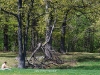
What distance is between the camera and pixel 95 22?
41094 millimetres

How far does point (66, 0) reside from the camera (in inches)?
1312

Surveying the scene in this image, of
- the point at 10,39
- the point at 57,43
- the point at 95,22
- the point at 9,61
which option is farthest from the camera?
the point at 57,43

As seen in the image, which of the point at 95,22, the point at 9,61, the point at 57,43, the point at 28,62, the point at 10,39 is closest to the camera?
the point at 28,62

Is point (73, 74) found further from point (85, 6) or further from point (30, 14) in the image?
point (85, 6)

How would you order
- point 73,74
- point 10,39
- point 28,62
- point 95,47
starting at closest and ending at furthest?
1. point 73,74
2. point 28,62
3. point 10,39
4. point 95,47

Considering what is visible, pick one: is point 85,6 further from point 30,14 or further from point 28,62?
point 28,62

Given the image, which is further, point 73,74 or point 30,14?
point 30,14

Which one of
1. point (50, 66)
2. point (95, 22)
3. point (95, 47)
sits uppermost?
point (95, 22)

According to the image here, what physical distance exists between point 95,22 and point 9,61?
42.1ft

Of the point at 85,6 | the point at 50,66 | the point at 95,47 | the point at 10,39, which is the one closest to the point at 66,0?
the point at 85,6

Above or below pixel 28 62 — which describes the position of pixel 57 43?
below

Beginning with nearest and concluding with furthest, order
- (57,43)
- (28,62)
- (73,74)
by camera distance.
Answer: (73,74)
(28,62)
(57,43)

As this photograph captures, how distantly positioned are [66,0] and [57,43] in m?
44.1

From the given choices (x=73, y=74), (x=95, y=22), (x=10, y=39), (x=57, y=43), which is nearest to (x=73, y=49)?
(x=57, y=43)
